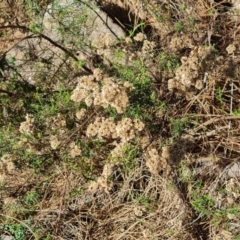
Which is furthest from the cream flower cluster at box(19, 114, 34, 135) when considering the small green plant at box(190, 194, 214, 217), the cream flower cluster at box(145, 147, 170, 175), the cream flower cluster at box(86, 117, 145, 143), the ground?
the small green plant at box(190, 194, 214, 217)

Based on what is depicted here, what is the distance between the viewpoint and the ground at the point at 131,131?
3303mm

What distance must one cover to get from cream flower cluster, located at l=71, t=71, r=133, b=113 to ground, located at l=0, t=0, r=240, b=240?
0.01 metres

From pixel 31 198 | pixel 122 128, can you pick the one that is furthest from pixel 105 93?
pixel 31 198

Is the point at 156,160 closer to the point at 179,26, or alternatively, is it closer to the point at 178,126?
the point at 178,126

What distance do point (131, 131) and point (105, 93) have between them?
0.32 meters

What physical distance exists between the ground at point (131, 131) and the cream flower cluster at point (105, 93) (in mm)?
13

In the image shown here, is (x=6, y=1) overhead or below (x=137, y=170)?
overhead

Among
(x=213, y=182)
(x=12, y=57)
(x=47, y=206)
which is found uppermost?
(x=12, y=57)

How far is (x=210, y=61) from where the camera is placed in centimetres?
316

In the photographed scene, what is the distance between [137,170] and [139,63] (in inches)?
33.7

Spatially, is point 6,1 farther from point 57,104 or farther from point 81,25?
Result: point 57,104

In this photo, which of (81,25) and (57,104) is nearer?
(57,104)

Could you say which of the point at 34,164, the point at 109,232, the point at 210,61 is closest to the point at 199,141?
the point at 210,61

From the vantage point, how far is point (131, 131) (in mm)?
2832
